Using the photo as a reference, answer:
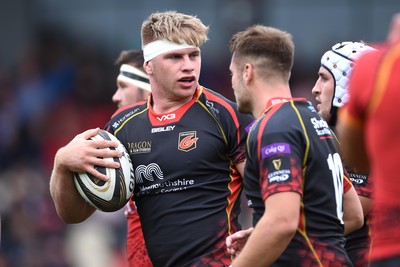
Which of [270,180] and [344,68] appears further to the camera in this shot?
[344,68]

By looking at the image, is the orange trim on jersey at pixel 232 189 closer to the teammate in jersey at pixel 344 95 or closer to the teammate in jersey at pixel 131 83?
the teammate in jersey at pixel 344 95

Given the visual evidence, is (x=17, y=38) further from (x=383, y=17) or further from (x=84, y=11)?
(x=383, y=17)

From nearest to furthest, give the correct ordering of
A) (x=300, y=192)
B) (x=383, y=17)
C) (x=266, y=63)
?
(x=300, y=192) < (x=266, y=63) < (x=383, y=17)

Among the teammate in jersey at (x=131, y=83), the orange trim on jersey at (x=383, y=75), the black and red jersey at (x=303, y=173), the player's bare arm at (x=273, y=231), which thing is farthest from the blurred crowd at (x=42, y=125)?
the orange trim on jersey at (x=383, y=75)

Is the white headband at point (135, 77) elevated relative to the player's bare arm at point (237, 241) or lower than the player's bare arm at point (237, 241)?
elevated

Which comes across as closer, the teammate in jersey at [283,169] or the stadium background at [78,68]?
the teammate in jersey at [283,169]

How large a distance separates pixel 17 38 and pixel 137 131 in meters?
12.5

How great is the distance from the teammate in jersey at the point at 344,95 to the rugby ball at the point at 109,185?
1345 millimetres

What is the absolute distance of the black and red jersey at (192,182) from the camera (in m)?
6.25

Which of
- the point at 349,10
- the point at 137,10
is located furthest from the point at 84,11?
the point at 349,10

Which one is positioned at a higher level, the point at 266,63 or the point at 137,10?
the point at 266,63

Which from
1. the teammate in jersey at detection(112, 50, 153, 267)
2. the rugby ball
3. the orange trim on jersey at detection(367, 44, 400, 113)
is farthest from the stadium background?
the orange trim on jersey at detection(367, 44, 400, 113)

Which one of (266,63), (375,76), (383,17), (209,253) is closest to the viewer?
(375,76)

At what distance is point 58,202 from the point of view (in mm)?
6488
